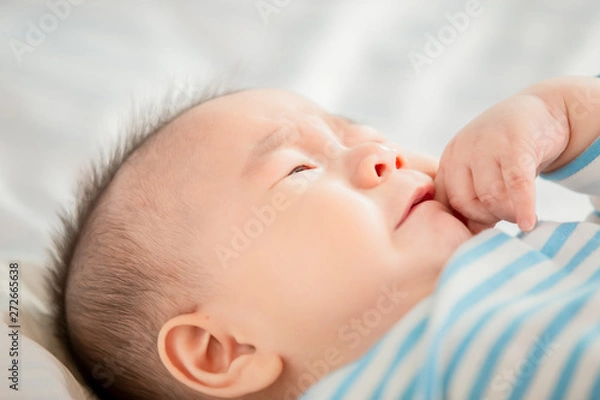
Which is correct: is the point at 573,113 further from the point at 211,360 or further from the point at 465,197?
the point at 211,360

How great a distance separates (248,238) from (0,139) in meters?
0.79

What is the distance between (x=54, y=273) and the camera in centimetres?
119

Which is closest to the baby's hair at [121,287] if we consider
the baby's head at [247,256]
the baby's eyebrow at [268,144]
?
the baby's head at [247,256]

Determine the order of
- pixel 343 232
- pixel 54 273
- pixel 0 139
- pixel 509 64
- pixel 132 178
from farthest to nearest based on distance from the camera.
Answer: pixel 509 64
pixel 0 139
pixel 54 273
pixel 132 178
pixel 343 232

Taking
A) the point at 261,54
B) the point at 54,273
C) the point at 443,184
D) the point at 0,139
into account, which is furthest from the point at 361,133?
the point at 0,139

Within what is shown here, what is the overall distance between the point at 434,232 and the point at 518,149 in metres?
0.17

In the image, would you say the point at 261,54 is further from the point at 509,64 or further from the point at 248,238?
the point at 248,238

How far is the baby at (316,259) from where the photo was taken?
86cm

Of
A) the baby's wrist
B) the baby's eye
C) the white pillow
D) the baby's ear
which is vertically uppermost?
the baby's wrist

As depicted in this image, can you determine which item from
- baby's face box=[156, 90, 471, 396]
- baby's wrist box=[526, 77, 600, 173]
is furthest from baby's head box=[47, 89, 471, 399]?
baby's wrist box=[526, 77, 600, 173]

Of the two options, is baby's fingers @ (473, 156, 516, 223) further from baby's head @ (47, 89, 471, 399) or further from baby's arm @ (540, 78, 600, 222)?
baby's arm @ (540, 78, 600, 222)

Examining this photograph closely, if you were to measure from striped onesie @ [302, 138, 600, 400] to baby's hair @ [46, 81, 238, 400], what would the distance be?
25 centimetres

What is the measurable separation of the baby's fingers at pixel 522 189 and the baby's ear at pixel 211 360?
379mm

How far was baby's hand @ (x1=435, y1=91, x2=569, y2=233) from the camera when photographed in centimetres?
98
